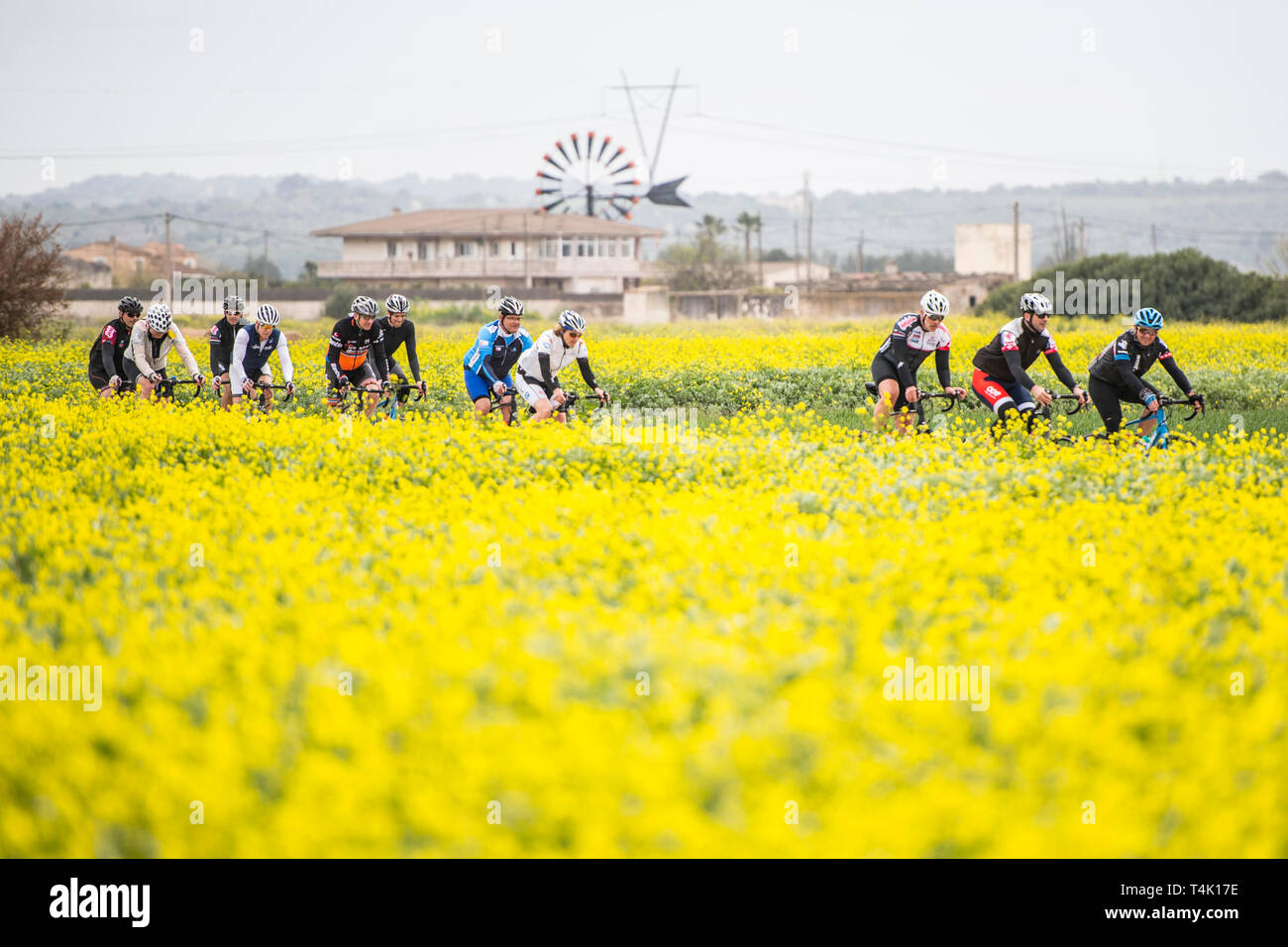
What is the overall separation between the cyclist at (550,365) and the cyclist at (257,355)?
3474 millimetres

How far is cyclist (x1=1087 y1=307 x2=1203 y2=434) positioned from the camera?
514 inches

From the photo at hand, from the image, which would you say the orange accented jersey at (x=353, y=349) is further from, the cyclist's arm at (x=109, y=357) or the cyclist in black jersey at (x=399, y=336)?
the cyclist's arm at (x=109, y=357)

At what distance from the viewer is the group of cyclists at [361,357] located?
13.8 metres

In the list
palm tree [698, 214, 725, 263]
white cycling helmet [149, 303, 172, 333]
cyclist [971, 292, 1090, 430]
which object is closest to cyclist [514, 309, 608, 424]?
cyclist [971, 292, 1090, 430]

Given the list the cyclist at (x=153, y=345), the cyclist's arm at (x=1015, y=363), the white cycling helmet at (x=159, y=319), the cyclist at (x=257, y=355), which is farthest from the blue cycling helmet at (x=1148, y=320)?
the white cycling helmet at (x=159, y=319)

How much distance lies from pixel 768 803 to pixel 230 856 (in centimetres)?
165

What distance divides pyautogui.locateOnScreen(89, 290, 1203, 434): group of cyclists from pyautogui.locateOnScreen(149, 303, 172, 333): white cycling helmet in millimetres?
17

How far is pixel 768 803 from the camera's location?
349 centimetres

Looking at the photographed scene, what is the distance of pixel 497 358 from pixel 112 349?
6678 mm

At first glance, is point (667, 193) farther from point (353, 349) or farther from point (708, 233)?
point (353, 349)

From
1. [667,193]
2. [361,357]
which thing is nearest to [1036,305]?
[361,357]

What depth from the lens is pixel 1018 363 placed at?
13.7 metres
